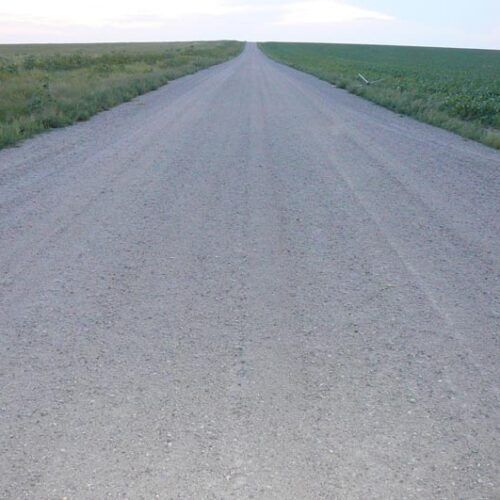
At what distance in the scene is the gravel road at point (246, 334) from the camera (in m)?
3.07

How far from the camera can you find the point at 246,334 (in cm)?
447

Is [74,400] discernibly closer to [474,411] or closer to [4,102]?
[474,411]

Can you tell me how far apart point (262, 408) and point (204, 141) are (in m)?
9.47

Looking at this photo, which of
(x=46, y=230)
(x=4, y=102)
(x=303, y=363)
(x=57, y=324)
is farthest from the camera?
(x=4, y=102)

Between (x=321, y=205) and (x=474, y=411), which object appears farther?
(x=321, y=205)

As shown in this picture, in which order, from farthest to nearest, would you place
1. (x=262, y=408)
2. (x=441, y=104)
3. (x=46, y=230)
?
(x=441, y=104) < (x=46, y=230) < (x=262, y=408)

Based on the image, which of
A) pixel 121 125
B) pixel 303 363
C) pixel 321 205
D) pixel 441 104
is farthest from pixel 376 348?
pixel 441 104

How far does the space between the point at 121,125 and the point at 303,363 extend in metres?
11.6

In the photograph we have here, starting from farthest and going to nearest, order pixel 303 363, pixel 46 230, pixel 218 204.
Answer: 1. pixel 218 204
2. pixel 46 230
3. pixel 303 363

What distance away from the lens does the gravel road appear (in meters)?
3.07

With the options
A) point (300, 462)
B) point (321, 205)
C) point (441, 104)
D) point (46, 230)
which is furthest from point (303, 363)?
point (441, 104)

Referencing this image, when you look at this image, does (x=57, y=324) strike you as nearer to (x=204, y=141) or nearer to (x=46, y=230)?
(x=46, y=230)

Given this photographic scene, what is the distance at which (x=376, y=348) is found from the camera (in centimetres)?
434

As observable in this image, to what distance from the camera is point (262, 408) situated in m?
3.56
